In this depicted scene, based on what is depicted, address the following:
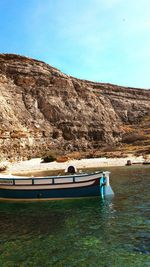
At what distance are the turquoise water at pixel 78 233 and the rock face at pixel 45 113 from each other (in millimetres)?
53737

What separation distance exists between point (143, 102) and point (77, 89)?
43223mm

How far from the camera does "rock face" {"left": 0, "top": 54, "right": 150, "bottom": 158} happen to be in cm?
8469

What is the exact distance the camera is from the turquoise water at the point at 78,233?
14031 millimetres

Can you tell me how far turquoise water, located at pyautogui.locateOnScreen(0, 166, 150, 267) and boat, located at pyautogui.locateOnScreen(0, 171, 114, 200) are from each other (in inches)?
56.4

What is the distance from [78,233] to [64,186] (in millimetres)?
11690

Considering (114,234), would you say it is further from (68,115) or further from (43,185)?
(68,115)

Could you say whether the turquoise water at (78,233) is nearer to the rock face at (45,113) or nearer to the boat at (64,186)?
the boat at (64,186)

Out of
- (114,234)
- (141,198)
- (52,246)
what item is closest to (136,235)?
(114,234)

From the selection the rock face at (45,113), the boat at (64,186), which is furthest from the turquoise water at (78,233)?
the rock face at (45,113)

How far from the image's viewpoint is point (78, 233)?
713 inches

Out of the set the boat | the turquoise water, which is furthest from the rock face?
the turquoise water

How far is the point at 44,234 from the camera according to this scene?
1816 centimetres

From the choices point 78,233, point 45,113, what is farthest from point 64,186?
point 45,113

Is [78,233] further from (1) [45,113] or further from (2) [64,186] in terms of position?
(1) [45,113]
